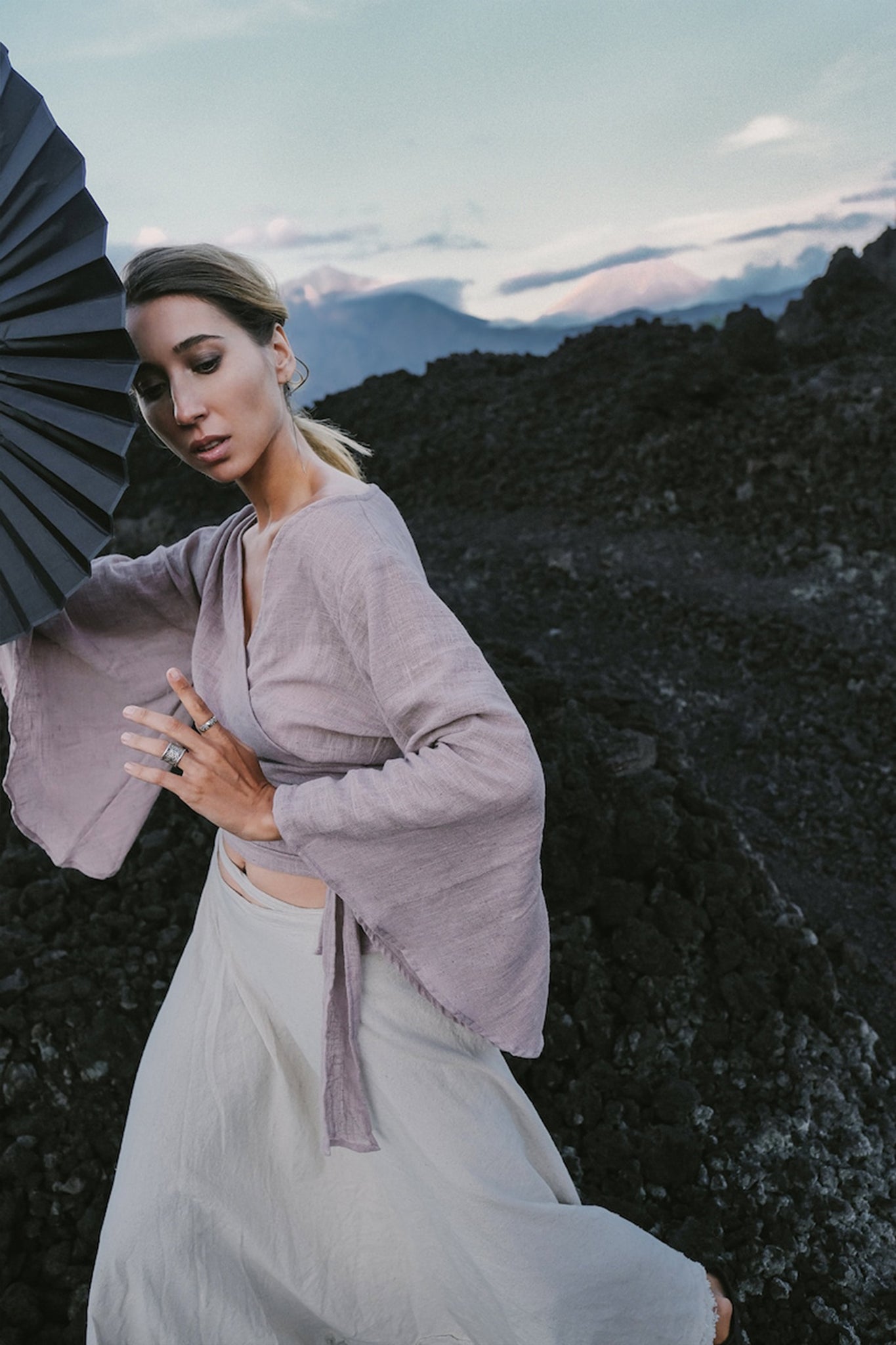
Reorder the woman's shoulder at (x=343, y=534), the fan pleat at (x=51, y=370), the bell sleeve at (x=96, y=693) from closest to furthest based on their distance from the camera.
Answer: the fan pleat at (x=51, y=370)
the woman's shoulder at (x=343, y=534)
the bell sleeve at (x=96, y=693)

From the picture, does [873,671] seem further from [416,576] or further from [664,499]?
[416,576]

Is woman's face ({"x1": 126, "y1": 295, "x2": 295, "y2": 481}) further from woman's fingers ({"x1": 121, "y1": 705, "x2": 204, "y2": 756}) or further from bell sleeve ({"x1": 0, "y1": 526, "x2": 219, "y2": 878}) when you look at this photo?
woman's fingers ({"x1": 121, "y1": 705, "x2": 204, "y2": 756})

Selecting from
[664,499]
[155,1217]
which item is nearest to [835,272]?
[664,499]

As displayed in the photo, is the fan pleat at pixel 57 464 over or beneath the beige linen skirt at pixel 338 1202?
over

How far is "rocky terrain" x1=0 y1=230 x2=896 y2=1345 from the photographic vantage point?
2.60 metres

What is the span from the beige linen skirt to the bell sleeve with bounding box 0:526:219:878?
0.35 m

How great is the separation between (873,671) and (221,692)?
4900 mm

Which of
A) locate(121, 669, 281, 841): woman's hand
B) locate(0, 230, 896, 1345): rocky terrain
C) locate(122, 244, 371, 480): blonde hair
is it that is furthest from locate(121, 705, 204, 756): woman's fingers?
locate(0, 230, 896, 1345): rocky terrain

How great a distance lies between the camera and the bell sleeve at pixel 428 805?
1461 mm

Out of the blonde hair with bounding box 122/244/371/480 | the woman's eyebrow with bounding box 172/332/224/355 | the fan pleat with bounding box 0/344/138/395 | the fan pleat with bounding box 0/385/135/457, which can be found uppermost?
the blonde hair with bounding box 122/244/371/480

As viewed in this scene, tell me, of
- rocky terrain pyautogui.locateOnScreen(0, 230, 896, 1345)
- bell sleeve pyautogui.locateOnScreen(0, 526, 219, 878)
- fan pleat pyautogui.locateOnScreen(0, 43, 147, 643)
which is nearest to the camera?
fan pleat pyautogui.locateOnScreen(0, 43, 147, 643)

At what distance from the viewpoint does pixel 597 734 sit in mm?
3922

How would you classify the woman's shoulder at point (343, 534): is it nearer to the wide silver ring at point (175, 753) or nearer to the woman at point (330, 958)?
the woman at point (330, 958)

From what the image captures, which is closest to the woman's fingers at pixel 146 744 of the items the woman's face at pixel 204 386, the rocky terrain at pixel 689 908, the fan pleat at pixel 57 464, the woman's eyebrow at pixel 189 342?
the fan pleat at pixel 57 464
